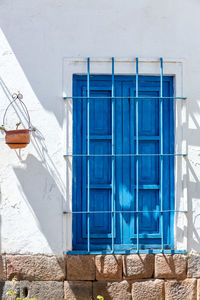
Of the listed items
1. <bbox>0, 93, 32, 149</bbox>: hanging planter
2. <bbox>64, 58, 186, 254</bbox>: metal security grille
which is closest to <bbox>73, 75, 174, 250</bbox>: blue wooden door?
<bbox>64, 58, 186, 254</bbox>: metal security grille

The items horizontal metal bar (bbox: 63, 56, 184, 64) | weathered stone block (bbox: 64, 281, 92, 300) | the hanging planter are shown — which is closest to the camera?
the hanging planter

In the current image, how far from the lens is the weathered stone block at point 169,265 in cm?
431

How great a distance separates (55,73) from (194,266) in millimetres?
2061

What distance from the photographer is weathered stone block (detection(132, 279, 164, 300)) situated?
4.30 m

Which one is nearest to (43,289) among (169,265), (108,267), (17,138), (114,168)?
(108,267)

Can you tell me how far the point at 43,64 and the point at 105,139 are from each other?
2.79 ft

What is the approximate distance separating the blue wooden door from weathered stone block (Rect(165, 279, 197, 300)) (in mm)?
333

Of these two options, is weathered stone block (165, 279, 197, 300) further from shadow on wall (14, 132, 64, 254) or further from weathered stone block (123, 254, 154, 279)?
shadow on wall (14, 132, 64, 254)

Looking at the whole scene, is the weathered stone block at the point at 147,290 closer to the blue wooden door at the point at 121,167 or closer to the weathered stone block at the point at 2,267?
the blue wooden door at the point at 121,167

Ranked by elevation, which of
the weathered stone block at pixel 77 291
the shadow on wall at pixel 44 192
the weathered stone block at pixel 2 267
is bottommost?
the weathered stone block at pixel 77 291

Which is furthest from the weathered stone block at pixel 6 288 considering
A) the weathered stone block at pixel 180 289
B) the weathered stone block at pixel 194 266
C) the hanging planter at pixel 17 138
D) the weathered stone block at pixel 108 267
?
the weathered stone block at pixel 194 266

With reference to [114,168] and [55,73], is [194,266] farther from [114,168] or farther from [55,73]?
[55,73]

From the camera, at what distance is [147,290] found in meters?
4.30

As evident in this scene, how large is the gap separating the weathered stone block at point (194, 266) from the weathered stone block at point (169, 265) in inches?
2.2
